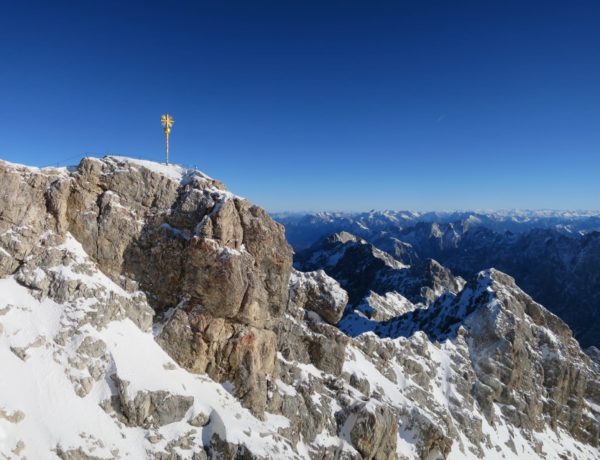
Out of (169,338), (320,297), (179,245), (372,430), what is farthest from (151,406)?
(320,297)

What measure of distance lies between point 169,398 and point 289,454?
610 inches

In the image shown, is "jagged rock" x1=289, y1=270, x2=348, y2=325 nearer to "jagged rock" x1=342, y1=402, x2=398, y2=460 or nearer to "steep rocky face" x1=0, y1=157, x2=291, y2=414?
"steep rocky face" x1=0, y1=157, x2=291, y2=414

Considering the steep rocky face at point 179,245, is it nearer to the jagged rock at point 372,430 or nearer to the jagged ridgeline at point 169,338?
the jagged ridgeline at point 169,338

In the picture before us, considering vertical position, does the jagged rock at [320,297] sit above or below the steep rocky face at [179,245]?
below

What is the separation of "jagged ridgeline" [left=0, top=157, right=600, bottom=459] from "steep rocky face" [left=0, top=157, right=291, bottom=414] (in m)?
0.16

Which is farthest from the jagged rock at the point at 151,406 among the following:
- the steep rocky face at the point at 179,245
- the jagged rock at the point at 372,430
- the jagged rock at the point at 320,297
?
the jagged rock at the point at 320,297

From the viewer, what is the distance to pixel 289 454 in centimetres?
4916

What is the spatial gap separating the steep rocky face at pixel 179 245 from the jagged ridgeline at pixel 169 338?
159 mm

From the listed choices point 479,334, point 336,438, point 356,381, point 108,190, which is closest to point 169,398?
point 336,438

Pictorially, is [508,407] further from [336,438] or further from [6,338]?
[6,338]

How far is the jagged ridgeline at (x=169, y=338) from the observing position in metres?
42.2

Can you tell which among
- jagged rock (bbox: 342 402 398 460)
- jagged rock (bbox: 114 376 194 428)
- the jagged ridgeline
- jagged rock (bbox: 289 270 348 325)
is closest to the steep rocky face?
the jagged ridgeline

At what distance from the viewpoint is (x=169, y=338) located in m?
51.5

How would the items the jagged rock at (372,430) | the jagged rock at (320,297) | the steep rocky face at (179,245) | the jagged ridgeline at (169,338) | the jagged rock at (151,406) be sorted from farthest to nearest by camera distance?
the jagged rock at (320,297), the jagged rock at (372,430), the steep rocky face at (179,245), the jagged rock at (151,406), the jagged ridgeline at (169,338)
